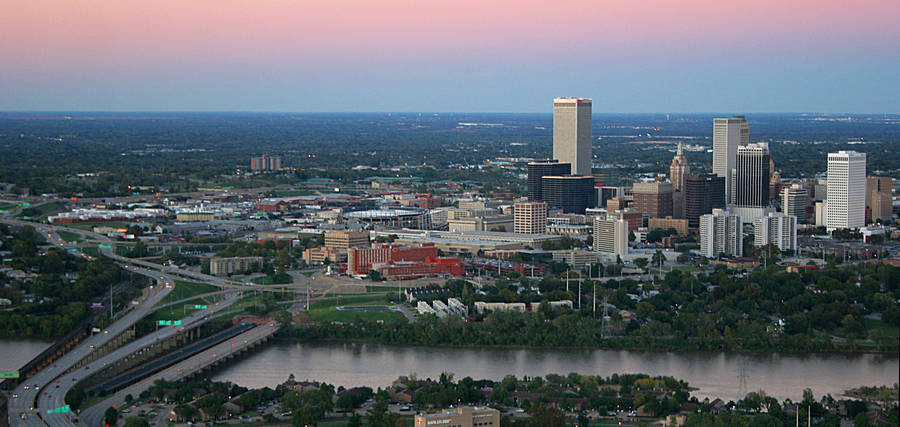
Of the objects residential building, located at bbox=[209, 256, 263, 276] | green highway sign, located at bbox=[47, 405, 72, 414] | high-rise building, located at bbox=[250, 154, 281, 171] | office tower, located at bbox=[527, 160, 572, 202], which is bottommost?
green highway sign, located at bbox=[47, 405, 72, 414]

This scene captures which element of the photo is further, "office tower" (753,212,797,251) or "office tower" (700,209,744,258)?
"office tower" (753,212,797,251)

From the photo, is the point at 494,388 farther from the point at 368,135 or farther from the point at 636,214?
the point at 368,135

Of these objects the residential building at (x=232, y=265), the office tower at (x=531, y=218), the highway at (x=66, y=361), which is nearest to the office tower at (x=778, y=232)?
the office tower at (x=531, y=218)

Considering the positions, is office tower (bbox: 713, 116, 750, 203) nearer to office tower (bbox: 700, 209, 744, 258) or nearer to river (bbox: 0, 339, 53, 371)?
office tower (bbox: 700, 209, 744, 258)

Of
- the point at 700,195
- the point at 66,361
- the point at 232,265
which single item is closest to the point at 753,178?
the point at 700,195

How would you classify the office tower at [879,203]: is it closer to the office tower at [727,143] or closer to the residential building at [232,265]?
the office tower at [727,143]

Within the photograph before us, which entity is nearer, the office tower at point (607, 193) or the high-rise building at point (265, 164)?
the office tower at point (607, 193)

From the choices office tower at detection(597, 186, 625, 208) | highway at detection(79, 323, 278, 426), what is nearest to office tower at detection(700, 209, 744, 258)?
office tower at detection(597, 186, 625, 208)

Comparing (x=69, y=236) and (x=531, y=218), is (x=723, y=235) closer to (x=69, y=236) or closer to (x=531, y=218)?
(x=531, y=218)
